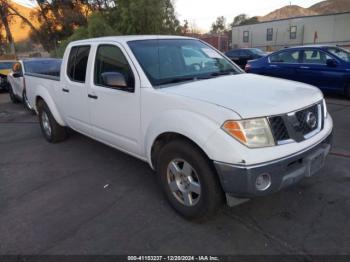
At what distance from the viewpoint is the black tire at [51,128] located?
5.89 metres

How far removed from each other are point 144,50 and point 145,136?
1.07m

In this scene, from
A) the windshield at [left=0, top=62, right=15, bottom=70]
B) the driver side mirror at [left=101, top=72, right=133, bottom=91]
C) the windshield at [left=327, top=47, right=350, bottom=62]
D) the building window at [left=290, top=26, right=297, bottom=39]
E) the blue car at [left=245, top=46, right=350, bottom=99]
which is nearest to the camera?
the driver side mirror at [left=101, top=72, right=133, bottom=91]

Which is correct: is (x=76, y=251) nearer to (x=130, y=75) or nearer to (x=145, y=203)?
(x=145, y=203)

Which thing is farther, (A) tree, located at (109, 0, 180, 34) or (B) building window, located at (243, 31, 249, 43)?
(B) building window, located at (243, 31, 249, 43)

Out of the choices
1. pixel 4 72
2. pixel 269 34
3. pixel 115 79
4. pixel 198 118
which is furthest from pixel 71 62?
pixel 269 34

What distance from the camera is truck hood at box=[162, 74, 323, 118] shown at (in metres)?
2.74

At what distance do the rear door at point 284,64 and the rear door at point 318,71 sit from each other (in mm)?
213

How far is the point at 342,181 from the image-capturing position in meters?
3.96

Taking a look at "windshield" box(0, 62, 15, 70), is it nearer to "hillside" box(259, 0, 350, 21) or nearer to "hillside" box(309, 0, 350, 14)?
"hillside" box(259, 0, 350, 21)

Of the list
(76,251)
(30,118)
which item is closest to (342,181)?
(76,251)

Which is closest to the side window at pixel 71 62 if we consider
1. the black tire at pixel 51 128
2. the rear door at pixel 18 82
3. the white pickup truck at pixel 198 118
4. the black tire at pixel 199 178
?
the white pickup truck at pixel 198 118

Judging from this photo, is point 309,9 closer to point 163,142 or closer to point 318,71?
point 318,71

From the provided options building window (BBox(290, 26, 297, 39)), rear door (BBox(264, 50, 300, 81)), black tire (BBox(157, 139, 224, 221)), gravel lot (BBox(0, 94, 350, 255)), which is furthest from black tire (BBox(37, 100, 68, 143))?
building window (BBox(290, 26, 297, 39))

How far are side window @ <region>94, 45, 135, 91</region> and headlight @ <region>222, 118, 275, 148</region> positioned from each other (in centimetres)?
142
